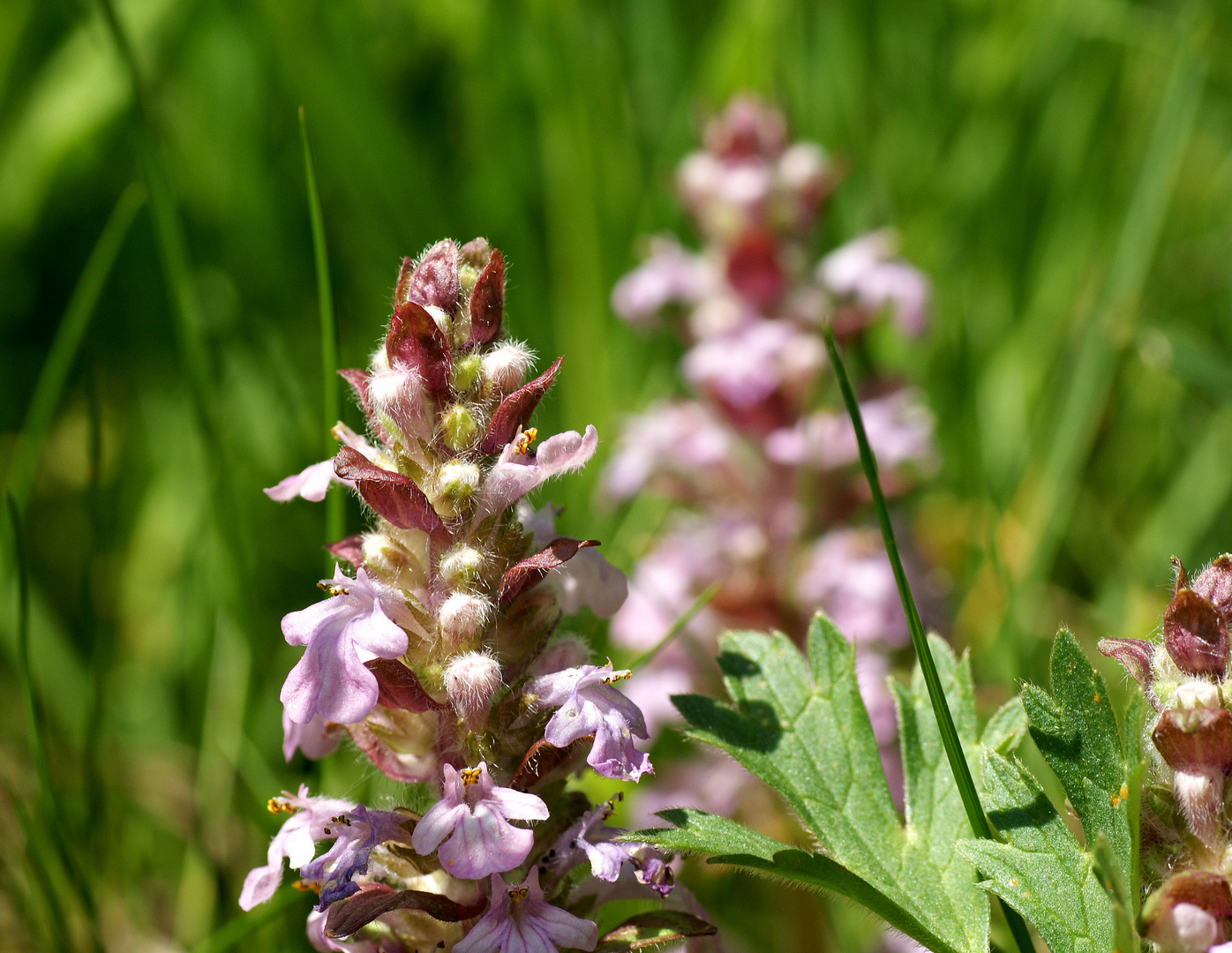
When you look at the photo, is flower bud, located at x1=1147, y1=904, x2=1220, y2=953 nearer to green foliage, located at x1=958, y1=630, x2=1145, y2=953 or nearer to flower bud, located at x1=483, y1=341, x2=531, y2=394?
green foliage, located at x1=958, y1=630, x2=1145, y2=953

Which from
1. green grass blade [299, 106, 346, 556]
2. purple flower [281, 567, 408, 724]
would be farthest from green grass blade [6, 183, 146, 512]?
purple flower [281, 567, 408, 724]

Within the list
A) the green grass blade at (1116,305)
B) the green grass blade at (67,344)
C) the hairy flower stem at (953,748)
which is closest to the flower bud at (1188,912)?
the hairy flower stem at (953,748)

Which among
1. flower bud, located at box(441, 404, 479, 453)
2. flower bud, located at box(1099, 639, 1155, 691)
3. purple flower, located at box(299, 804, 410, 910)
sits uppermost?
flower bud, located at box(441, 404, 479, 453)

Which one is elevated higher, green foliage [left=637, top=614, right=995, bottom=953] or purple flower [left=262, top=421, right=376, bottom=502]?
purple flower [left=262, top=421, right=376, bottom=502]

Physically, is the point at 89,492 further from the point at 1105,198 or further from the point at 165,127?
the point at 1105,198

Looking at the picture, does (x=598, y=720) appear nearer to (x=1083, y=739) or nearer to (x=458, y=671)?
(x=458, y=671)

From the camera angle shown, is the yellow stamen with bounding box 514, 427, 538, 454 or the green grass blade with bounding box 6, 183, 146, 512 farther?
the green grass blade with bounding box 6, 183, 146, 512
